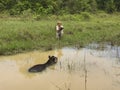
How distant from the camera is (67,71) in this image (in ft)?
27.5

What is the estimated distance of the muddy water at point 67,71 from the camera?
730cm

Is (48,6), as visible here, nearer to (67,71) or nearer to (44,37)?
(44,37)

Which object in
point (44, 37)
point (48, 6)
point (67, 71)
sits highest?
Answer: point (48, 6)

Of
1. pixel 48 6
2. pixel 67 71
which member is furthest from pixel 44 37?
pixel 48 6

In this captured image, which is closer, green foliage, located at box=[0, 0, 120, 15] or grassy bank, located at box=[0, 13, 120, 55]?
grassy bank, located at box=[0, 13, 120, 55]

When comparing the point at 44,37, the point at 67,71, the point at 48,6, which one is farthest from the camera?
the point at 48,6

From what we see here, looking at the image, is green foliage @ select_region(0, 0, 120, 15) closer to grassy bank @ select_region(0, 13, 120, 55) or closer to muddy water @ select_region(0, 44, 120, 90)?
grassy bank @ select_region(0, 13, 120, 55)

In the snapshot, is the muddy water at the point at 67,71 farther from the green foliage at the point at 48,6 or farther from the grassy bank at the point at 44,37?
the green foliage at the point at 48,6

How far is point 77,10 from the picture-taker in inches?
980

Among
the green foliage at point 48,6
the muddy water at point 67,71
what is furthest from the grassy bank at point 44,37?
the green foliage at point 48,6

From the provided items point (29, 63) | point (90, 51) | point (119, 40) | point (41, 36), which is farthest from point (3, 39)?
point (119, 40)

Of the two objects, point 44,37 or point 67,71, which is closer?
point 67,71

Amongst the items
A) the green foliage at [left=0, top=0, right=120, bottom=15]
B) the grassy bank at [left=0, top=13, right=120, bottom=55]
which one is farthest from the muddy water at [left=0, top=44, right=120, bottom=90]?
the green foliage at [left=0, top=0, right=120, bottom=15]

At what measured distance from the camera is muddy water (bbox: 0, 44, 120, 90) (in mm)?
7301
